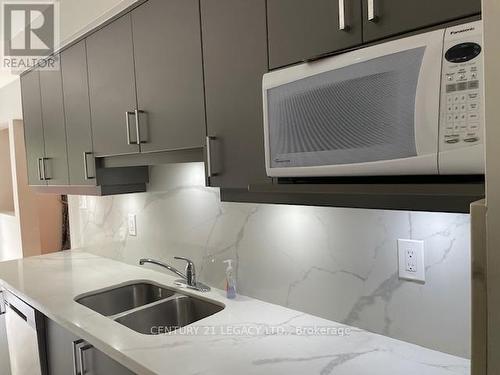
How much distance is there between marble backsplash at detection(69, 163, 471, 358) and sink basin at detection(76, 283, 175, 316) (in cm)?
19

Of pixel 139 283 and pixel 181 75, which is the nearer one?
pixel 181 75

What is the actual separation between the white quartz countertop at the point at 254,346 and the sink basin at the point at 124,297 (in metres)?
0.18

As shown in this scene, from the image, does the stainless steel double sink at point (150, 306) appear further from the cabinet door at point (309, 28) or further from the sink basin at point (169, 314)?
the cabinet door at point (309, 28)

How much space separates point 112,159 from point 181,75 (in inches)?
29.2

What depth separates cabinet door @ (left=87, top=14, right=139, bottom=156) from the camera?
1740 mm

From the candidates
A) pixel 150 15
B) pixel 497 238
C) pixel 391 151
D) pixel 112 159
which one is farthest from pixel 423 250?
pixel 112 159

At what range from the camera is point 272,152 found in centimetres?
111

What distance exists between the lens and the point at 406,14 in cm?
85

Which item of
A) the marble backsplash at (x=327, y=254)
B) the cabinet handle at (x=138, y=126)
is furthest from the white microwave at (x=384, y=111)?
the cabinet handle at (x=138, y=126)

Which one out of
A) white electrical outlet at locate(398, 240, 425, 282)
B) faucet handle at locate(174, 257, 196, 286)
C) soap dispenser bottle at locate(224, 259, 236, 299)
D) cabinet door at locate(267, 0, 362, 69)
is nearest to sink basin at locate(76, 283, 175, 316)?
faucet handle at locate(174, 257, 196, 286)

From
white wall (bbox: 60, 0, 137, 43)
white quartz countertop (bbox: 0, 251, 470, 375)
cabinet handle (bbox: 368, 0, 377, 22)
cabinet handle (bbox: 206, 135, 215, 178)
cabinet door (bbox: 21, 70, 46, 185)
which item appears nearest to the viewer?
cabinet handle (bbox: 368, 0, 377, 22)

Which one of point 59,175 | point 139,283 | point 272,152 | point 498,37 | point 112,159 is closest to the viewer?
point 498,37

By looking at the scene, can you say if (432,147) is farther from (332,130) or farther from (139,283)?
(139,283)

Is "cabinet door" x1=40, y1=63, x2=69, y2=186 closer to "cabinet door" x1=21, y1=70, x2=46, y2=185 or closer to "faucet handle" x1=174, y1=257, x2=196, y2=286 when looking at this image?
"cabinet door" x1=21, y1=70, x2=46, y2=185
